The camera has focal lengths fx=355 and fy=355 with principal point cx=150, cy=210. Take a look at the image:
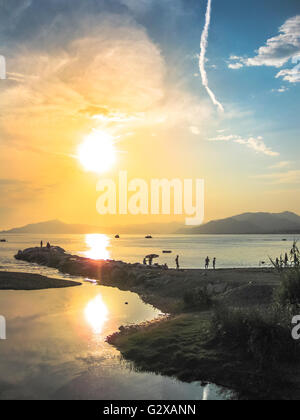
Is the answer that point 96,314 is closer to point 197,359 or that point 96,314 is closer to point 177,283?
point 177,283

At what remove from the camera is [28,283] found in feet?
125

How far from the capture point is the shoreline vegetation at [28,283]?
36750mm

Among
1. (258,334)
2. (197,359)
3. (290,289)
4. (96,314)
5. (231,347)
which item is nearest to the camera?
(258,334)

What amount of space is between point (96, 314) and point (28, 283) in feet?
55.2

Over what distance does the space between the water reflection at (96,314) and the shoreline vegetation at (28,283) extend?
929 cm

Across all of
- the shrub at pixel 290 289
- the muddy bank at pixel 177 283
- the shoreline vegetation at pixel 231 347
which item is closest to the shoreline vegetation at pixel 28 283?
the muddy bank at pixel 177 283

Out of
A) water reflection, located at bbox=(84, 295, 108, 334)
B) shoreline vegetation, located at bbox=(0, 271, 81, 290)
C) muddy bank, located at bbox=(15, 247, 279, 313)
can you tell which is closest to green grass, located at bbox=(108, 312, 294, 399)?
water reflection, located at bbox=(84, 295, 108, 334)

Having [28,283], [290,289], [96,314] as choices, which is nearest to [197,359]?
[290,289]

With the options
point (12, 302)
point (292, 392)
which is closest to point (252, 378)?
point (292, 392)

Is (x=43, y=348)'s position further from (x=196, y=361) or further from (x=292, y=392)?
(x=292, y=392)

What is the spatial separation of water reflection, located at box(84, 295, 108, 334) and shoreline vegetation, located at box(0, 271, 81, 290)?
9.29 m

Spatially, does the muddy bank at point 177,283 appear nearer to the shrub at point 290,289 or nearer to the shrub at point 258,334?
the shrub at point 290,289
